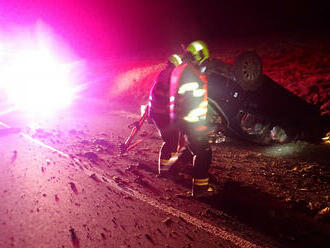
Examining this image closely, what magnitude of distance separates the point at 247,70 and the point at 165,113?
7.08 ft

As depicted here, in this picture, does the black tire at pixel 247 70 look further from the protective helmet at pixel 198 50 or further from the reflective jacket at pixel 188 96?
the reflective jacket at pixel 188 96

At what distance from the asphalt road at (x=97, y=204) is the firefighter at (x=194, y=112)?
1.19ft

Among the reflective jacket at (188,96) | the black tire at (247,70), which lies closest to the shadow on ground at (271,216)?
the reflective jacket at (188,96)

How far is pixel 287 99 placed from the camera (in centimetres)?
518

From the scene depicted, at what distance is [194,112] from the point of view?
3.13 meters

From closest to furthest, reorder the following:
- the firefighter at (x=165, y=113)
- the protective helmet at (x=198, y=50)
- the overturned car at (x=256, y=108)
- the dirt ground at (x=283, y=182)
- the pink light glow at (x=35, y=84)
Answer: the dirt ground at (x=283, y=182)
the firefighter at (x=165, y=113)
the protective helmet at (x=198, y=50)
the overturned car at (x=256, y=108)
the pink light glow at (x=35, y=84)

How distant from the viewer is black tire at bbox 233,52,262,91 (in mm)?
4660

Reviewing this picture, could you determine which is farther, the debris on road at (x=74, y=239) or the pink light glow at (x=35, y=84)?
the pink light glow at (x=35, y=84)

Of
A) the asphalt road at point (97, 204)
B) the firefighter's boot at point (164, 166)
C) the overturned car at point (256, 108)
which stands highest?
the overturned car at point (256, 108)

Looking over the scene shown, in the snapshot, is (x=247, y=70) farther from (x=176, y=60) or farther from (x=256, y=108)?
(x=176, y=60)

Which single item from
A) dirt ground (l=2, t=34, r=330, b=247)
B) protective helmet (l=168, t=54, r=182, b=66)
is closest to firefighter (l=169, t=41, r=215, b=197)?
dirt ground (l=2, t=34, r=330, b=247)

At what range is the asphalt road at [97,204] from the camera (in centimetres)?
257

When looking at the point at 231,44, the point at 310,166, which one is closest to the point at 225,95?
the point at 310,166

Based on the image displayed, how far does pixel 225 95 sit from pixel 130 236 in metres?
3.27
